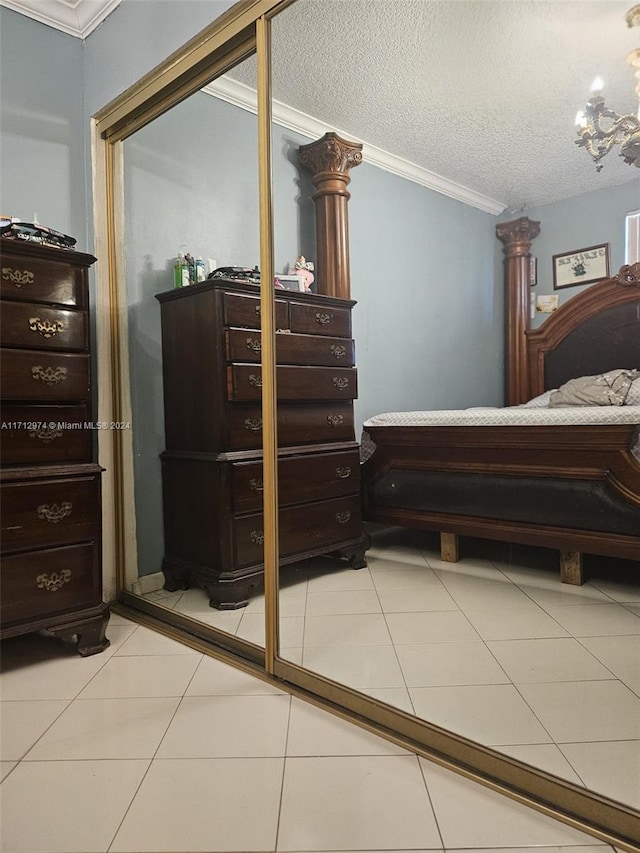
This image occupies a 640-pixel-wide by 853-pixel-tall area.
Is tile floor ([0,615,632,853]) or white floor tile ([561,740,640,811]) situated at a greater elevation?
white floor tile ([561,740,640,811])

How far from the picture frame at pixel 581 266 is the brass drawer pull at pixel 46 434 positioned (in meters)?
1.70

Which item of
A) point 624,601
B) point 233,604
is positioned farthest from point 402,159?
point 233,604

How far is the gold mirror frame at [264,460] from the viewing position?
1.30m

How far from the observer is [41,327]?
6.73 ft

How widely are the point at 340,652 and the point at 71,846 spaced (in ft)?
2.86

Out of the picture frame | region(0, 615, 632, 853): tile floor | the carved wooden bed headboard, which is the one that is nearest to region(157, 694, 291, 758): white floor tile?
region(0, 615, 632, 853): tile floor

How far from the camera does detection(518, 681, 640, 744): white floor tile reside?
1277 mm

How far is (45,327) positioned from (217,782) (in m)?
1.57

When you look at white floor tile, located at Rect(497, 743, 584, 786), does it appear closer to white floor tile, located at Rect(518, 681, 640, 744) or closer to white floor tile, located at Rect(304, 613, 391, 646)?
white floor tile, located at Rect(518, 681, 640, 744)

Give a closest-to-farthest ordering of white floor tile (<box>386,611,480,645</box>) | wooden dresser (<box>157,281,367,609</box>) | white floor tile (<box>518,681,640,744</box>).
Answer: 1. white floor tile (<box>518,681,640,744</box>)
2. white floor tile (<box>386,611,480,645</box>)
3. wooden dresser (<box>157,281,367,609</box>)

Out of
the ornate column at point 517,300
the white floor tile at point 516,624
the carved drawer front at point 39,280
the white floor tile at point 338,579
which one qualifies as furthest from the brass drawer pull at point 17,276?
the white floor tile at point 516,624

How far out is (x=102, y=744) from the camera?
1540 millimetres

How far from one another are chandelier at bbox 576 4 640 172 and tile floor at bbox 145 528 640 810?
892 mm

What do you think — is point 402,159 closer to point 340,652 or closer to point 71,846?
point 340,652
